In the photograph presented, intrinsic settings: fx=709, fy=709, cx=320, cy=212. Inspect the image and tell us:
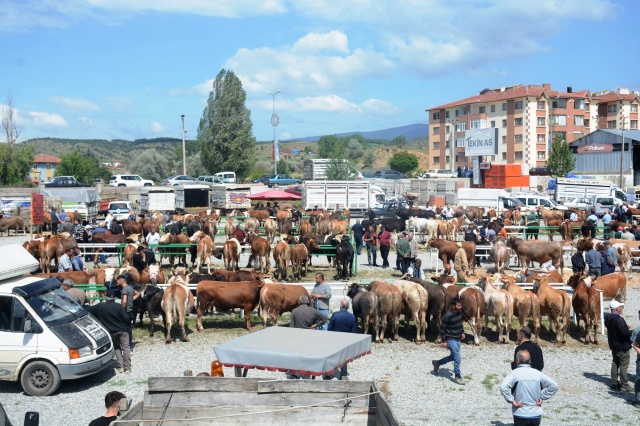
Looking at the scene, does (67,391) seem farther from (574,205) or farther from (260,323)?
(574,205)

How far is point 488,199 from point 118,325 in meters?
32.5

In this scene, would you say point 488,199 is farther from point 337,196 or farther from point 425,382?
point 425,382

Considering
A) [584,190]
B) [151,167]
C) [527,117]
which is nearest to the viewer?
[584,190]

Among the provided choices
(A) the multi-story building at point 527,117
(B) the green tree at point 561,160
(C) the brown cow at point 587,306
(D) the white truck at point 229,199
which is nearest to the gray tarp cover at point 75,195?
(D) the white truck at point 229,199

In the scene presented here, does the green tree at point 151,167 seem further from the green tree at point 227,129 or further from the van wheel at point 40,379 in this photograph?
the van wheel at point 40,379

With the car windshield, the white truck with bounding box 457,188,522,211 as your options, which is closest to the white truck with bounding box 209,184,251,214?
the white truck with bounding box 457,188,522,211

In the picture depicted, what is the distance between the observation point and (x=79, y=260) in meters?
19.8

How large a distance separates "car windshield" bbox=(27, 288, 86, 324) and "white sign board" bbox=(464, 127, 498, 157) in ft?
196

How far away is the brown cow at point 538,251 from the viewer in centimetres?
2342

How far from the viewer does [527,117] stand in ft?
277

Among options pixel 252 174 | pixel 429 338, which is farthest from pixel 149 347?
pixel 252 174

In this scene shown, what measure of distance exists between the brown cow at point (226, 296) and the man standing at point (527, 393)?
8.60 meters

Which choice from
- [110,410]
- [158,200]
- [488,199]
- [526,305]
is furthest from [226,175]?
[110,410]

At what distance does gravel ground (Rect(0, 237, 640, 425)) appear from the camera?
10938 millimetres
